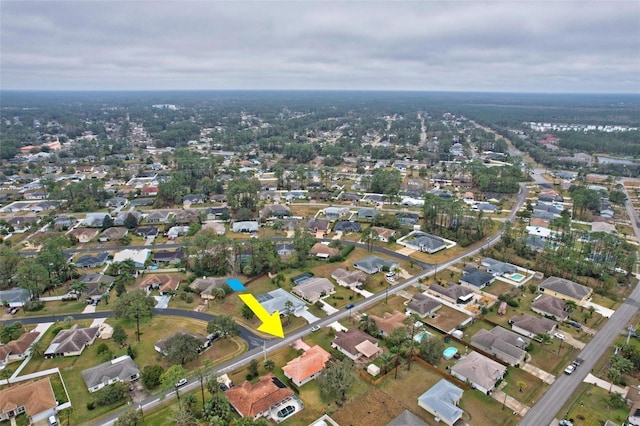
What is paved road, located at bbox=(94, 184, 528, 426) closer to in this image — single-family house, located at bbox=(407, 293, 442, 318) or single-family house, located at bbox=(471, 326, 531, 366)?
single-family house, located at bbox=(407, 293, 442, 318)

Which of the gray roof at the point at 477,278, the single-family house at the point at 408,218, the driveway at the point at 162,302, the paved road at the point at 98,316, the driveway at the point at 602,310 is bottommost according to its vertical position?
the paved road at the point at 98,316

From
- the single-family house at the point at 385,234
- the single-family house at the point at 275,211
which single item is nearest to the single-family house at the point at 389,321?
the single-family house at the point at 385,234

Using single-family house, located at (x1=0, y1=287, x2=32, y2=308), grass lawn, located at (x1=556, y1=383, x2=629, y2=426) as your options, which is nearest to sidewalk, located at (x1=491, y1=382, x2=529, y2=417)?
grass lawn, located at (x1=556, y1=383, x2=629, y2=426)

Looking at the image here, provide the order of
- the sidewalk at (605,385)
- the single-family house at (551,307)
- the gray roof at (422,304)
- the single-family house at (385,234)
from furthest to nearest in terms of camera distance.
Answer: the single-family house at (385,234) < the gray roof at (422,304) < the single-family house at (551,307) < the sidewalk at (605,385)

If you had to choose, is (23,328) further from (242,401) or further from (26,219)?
(26,219)

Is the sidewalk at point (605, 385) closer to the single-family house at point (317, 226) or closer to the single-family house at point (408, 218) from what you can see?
the single-family house at point (408, 218)
